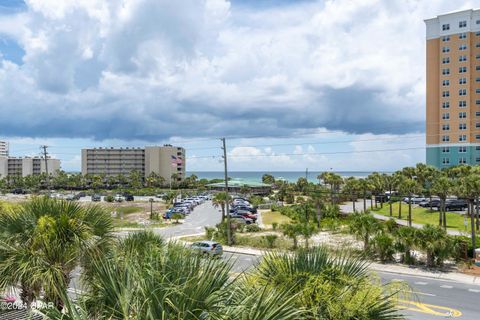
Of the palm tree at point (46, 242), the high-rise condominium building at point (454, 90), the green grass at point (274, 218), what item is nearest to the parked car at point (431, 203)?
the green grass at point (274, 218)

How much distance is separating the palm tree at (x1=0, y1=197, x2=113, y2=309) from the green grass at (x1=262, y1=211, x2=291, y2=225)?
4667 cm

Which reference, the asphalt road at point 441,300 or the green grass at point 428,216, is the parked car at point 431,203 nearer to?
the green grass at point 428,216

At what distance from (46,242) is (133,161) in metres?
178

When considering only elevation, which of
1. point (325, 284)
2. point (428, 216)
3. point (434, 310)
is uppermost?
point (325, 284)

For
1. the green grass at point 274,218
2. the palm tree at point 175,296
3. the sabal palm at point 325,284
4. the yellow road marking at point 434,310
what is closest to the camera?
the palm tree at point 175,296

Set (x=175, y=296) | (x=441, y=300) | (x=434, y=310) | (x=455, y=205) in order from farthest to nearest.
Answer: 1. (x=455, y=205)
2. (x=441, y=300)
3. (x=434, y=310)
4. (x=175, y=296)

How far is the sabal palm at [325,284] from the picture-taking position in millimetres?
6992

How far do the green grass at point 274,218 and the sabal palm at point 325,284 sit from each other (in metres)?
48.9

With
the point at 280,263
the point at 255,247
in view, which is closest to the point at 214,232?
the point at 255,247

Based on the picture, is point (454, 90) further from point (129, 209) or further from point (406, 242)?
point (406, 242)

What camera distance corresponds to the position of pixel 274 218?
62406 mm

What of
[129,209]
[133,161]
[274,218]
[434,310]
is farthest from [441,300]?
[133,161]

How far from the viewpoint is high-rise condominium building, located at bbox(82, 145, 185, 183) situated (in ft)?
591

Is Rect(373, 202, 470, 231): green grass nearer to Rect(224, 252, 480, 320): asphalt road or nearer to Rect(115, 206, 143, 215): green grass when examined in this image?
Rect(224, 252, 480, 320): asphalt road
